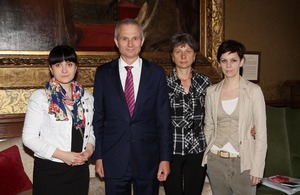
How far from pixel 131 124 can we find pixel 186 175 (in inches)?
27.1

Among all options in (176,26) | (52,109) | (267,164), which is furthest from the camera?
(176,26)

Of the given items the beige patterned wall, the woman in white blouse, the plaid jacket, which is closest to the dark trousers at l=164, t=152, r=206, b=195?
the plaid jacket

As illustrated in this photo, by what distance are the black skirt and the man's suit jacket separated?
25 cm

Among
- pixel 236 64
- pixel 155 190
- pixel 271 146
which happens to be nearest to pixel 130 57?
pixel 236 64

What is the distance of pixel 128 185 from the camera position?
7.61 ft

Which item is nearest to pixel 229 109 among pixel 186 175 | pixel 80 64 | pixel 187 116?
pixel 187 116

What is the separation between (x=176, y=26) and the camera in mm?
3838

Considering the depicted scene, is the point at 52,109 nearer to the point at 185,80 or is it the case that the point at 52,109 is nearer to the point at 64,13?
the point at 185,80

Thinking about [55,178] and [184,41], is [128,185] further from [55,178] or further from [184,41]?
[184,41]

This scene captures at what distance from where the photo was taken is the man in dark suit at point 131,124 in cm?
226

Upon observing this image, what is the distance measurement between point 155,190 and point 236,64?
3.66ft

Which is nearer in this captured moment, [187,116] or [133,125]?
[133,125]

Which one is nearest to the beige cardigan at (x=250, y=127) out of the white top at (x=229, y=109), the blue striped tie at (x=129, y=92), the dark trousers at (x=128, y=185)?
the white top at (x=229, y=109)

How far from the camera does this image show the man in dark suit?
226 cm
